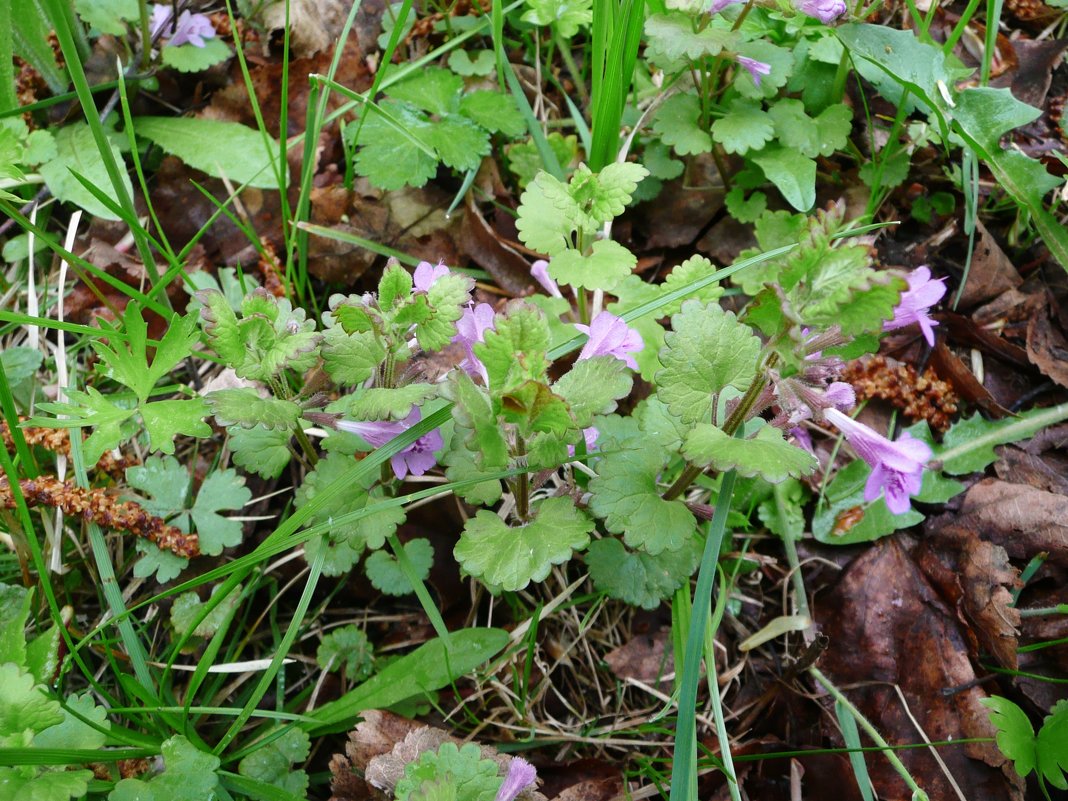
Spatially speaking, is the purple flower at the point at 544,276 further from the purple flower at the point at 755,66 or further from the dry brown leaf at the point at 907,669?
the dry brown leaf at the point at 907,669

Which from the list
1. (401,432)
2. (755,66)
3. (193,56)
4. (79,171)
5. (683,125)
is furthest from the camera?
(193,56)

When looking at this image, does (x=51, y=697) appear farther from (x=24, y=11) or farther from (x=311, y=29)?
(x=311, y=29)

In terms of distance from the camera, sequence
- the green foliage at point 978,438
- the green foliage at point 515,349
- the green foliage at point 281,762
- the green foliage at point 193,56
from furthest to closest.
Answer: the green foliage at point 193,56, the green foliage at point 978,438, the green foliage at point 281,762, the green foliage at point 515,349

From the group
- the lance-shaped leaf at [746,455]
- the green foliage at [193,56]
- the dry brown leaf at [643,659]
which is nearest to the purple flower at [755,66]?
the lance-shaped leaf at [746,455]

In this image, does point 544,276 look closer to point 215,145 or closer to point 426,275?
point 426,275

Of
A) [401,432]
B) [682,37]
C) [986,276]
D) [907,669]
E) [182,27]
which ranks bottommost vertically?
[907,669]

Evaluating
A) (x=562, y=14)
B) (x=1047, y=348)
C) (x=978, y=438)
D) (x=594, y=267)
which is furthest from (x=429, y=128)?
(x=1047, y=348)
